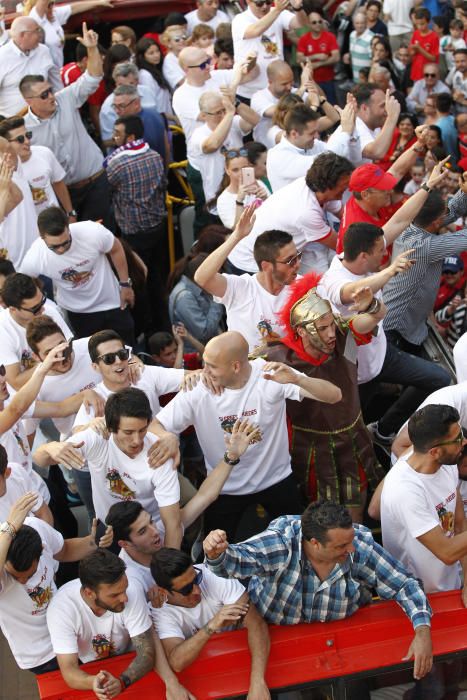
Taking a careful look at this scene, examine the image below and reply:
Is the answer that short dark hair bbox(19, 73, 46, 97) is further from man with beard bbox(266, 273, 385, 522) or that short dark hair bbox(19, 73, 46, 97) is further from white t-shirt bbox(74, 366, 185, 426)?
man with beard bbox(266, 273, 385, 522)

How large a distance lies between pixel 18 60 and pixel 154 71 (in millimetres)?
1742

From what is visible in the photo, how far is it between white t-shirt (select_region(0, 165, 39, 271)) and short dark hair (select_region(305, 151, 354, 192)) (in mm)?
2030

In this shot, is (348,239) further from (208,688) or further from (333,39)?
(333,39)

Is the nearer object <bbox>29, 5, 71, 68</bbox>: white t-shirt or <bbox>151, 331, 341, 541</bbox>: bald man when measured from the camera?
<bbox>151, 331, 341, 541</bbox>: bald man

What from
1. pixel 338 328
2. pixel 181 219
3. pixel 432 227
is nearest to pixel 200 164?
pixel 181 219

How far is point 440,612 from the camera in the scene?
385 cm

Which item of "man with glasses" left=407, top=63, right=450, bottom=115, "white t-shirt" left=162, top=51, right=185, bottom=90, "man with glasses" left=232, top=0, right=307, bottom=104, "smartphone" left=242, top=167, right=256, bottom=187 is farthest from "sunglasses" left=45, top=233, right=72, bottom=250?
"man with glasses" left=407, top=63, right=450, bottom=115

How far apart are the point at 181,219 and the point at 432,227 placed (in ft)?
10.3

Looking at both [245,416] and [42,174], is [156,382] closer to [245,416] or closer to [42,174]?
[245,416]

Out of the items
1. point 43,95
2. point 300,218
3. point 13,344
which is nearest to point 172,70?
point 43,95

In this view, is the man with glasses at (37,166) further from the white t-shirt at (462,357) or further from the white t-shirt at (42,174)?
the white t-shirt at (462,357)

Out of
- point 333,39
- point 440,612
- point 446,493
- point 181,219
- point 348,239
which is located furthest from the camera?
point 333,39

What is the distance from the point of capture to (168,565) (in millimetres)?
3760

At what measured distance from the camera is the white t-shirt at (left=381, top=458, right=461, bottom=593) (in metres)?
4.01
